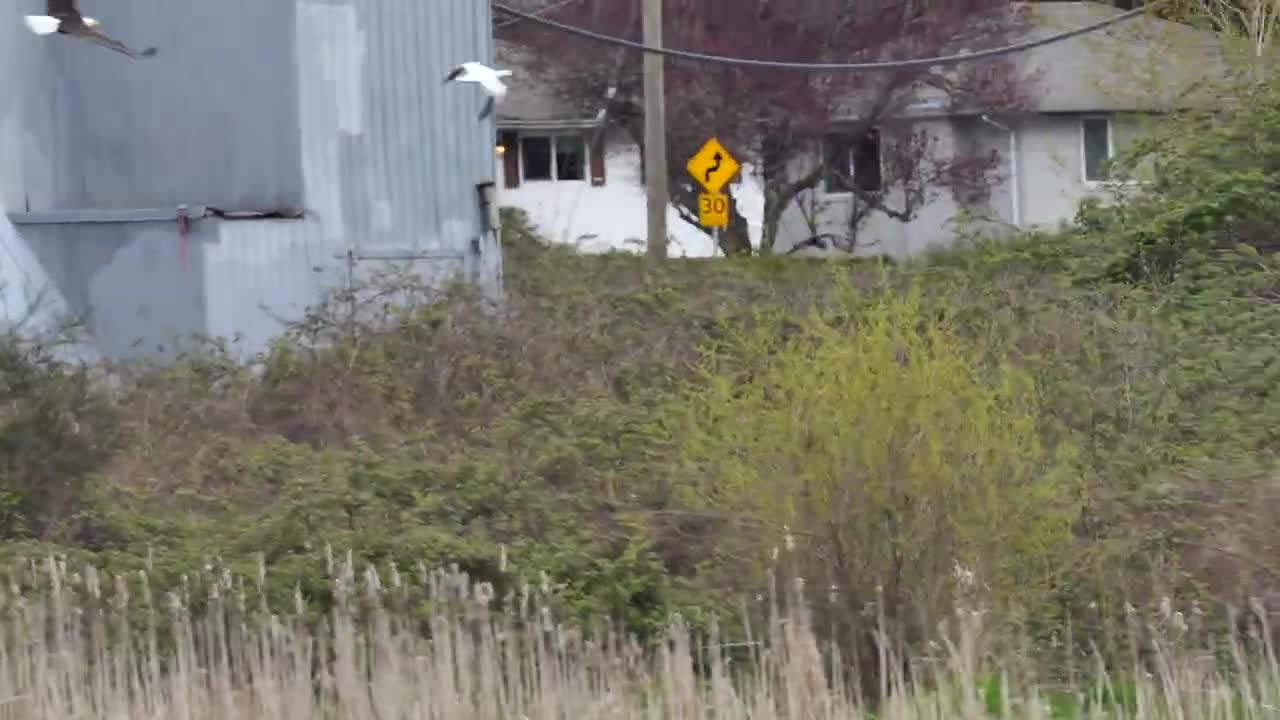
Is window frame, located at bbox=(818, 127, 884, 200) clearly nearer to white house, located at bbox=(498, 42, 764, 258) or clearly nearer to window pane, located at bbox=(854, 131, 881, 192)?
window pane, located at bbox=(854, 131, 881, 192)

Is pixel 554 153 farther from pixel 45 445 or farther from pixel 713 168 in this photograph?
pixel 45 445

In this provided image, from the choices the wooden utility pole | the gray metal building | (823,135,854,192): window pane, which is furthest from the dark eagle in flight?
(823,135,854,192): window pane

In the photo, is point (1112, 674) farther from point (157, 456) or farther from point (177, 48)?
point (177, 48)

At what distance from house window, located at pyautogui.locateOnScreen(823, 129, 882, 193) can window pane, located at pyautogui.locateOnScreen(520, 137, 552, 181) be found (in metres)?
6.80

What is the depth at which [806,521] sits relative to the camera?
7473mm

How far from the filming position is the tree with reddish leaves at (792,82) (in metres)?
34.0

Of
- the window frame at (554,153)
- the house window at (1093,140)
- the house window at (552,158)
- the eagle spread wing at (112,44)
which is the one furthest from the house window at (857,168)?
the eagle spread wing at (112,44)

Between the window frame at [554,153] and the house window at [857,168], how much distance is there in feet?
18.0

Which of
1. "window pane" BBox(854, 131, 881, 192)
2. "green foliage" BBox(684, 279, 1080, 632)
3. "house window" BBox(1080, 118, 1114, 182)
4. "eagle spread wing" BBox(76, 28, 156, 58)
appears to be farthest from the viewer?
"house window" BBox(1080, 118, 1114, 182)

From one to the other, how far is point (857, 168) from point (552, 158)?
730 cm

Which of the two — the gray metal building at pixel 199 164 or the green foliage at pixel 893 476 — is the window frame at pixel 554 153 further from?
the green foliage at pixel 893 476

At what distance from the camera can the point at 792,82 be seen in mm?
34062

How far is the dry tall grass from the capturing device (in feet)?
21.1

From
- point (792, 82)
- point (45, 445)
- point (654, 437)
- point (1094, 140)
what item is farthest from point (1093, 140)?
point (45, 445)
